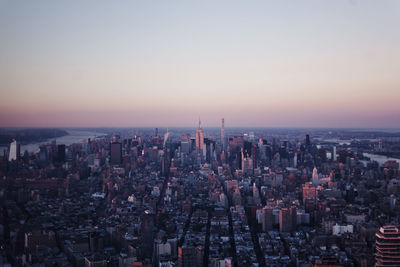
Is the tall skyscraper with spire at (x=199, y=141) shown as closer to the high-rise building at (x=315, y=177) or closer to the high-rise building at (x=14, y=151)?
the high-rise building at (x=315, y=177)

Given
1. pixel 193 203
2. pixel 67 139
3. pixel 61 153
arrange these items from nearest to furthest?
pixel 67 139 → pixel 61 153 → pixel 193 203

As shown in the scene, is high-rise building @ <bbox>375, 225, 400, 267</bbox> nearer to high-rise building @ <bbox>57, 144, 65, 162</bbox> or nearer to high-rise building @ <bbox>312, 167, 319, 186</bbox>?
high-rise building @ <bbox>57, 144, 65, 162</bbox>

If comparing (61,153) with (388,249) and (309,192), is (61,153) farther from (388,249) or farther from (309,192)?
(309,192)

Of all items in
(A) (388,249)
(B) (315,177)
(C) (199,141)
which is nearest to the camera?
(A) (388,249)

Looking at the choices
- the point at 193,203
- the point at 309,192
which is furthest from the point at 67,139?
the point at 309,192

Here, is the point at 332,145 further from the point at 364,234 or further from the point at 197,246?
the point at 197,246

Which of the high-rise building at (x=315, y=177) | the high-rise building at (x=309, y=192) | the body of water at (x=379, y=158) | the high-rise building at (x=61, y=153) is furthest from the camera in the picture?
the body of water at (x=379, y=158)

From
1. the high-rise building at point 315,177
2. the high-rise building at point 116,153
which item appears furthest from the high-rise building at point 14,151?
the high-rise building at point 315,177

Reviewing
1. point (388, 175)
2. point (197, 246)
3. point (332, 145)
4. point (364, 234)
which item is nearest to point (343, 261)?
point (364, 234)
